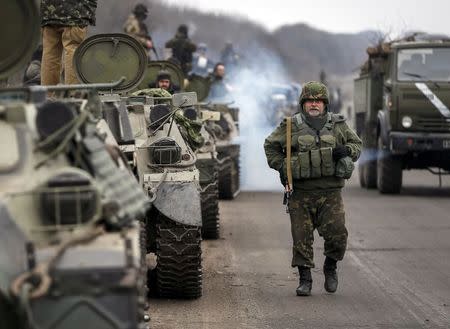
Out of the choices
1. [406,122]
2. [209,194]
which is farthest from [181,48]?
[209,194]

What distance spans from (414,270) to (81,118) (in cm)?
632

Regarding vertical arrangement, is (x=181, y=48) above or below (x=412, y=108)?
above

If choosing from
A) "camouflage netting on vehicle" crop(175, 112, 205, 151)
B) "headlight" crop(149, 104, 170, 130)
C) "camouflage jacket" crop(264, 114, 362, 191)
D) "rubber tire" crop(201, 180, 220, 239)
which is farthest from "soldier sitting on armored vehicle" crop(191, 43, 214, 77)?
"camouflage jacket" crop(264, 114, 362, 191)

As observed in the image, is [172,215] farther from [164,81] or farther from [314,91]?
[164,81]

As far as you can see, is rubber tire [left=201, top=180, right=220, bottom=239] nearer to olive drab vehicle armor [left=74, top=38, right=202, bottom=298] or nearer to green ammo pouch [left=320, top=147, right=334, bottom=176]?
olive drab vehicle armor [left=74, top=38, right=202, bottom=298]

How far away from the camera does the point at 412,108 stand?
20000 millimetres

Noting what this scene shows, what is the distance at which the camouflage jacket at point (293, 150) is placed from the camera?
11.1 meters

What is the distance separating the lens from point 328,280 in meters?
11.3

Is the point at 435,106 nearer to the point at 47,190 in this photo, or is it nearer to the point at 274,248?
the point at 274,248

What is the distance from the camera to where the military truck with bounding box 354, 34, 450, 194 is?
19.8 m

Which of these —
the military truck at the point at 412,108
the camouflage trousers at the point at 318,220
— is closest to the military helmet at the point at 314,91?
the camouflage trousers at the point at 318,220

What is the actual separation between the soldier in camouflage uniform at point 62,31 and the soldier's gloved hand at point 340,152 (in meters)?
3.07

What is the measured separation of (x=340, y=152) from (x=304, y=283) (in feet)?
3.50

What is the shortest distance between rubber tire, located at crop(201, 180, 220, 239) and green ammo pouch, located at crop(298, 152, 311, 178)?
13.0ft
